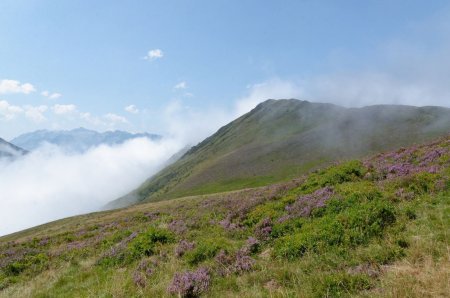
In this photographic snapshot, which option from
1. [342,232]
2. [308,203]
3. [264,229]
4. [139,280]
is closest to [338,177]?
[308,203]

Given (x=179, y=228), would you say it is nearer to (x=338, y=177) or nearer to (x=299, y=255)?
(x=338, y=177)

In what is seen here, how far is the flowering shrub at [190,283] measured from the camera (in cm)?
847

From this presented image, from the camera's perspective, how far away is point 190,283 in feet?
28.3

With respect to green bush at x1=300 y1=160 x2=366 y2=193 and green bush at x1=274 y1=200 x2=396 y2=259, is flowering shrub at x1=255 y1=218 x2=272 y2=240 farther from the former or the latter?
green bush at x1=300 y1=160 x2=366 y2=193

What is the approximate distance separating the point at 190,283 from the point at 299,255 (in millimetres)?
3151

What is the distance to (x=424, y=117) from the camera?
373ft

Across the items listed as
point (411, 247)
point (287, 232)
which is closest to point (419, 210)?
point (411, 247)

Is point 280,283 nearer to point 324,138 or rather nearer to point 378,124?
point 324,138

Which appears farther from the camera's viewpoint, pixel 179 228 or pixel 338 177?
pixel 338 177

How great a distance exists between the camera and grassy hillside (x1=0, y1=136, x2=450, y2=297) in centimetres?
702

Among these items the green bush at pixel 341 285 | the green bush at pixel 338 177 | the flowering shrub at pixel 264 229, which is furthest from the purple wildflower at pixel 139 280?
the green bush at pixel 338 177

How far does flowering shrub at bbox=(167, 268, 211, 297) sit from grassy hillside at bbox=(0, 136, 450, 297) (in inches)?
1.1

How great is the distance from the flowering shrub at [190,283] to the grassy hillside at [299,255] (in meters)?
0.03

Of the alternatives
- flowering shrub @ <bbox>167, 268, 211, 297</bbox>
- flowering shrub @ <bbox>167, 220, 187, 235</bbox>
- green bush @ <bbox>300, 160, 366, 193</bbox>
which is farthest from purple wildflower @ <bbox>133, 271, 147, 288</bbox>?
green bush @ <bbox>300, 160, 366, 193</bbox>
